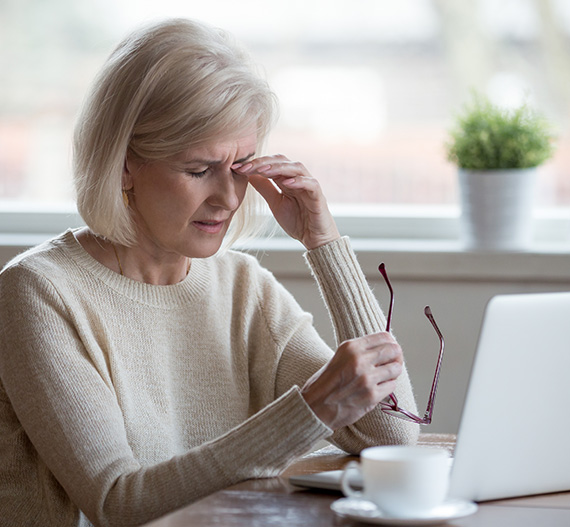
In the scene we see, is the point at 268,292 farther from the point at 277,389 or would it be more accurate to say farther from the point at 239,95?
the point at 239,95

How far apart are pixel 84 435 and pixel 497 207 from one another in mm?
1378

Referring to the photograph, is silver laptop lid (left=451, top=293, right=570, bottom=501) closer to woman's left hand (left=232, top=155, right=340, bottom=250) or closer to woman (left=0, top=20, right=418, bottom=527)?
woman (left=0, top=20, right=418, bottom=527)

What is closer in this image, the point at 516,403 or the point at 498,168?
the point at 516,403

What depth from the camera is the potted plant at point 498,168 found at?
2.29m

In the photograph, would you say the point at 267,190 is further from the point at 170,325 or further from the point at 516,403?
the point at 516,403

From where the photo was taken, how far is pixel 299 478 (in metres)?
1.15

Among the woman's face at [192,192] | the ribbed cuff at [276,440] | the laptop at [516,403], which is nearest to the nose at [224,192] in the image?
the woman's face at [192,192]

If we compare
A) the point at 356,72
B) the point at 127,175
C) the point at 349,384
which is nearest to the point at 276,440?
the point at 349,384

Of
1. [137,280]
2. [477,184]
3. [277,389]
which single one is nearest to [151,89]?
[137,280]

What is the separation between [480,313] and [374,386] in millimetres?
1122

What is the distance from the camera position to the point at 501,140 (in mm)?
2289

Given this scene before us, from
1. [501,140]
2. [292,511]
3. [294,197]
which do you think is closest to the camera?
[292,511]

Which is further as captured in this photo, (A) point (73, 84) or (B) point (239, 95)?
(A) point (73, 84)

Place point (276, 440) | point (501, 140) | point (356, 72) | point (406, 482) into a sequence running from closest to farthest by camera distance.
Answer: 1. point (406, 482)
2. point (276, 440)
3. point (501, 140)
4. point (356, 72)
